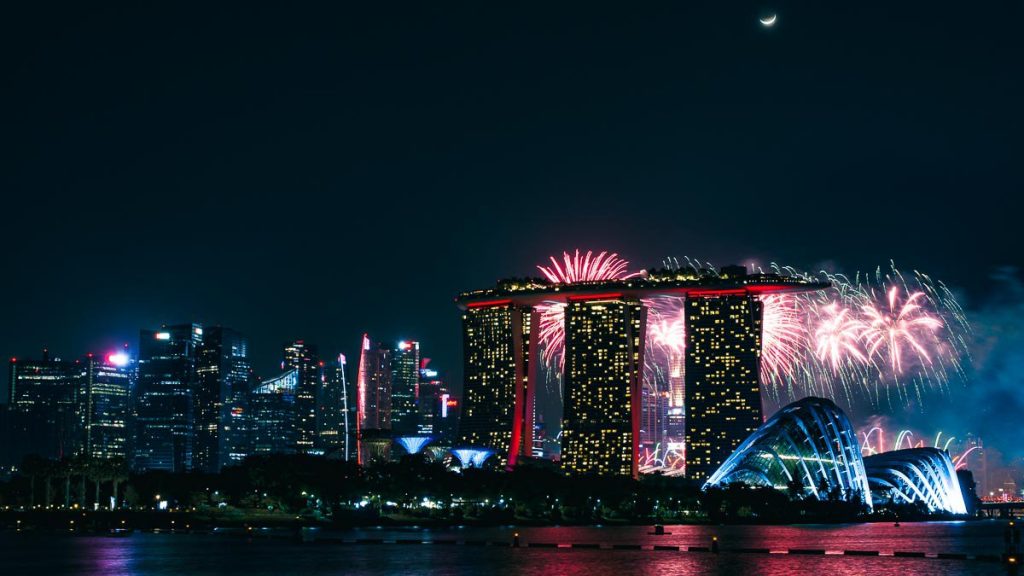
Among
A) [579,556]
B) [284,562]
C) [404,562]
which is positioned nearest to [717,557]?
[579,556]

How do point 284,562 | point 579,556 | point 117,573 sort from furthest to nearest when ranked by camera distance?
point 579,556 < point 284,562 < point 117,573

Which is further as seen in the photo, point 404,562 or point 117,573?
point 404,562

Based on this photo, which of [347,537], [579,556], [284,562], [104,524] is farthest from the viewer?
[104,524]

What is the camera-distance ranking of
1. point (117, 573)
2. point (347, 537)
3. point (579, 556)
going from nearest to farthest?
point (117, 573), point (579, 556), point (347, 537)

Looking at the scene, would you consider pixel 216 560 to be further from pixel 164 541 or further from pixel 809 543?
pixel 809 543

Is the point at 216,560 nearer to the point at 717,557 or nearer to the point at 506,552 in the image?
the point at 506,552

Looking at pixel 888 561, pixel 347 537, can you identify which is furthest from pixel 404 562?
pixel 347 537
